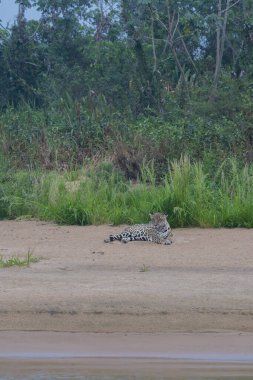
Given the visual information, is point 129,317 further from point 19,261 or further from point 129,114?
point 129,114

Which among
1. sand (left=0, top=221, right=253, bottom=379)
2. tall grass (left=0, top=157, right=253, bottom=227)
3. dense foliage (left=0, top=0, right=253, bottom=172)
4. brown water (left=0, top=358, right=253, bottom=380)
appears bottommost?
brown water (left=0, top=358, right=253, bottom=380)

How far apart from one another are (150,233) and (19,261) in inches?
89.5

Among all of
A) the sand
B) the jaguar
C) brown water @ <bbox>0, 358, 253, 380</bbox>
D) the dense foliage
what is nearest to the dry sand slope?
the sand

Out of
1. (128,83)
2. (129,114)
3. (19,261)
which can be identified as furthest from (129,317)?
(128,83)

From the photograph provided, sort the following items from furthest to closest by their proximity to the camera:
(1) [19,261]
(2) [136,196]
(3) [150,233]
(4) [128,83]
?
1. (4) [128,83]
2. (2) [136,196]
3. (3) [150,233]
4. (1) [19,261]

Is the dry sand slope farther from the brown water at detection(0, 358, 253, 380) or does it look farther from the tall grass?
the tall grass

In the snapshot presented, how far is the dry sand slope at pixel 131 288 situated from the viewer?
7.24 meters

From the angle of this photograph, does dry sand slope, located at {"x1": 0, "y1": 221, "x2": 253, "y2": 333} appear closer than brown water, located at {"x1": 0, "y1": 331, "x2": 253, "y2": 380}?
No

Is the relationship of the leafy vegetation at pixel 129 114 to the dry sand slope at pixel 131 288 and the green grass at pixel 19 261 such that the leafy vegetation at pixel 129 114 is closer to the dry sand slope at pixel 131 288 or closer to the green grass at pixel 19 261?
the dry sand slope at pixel 131 288

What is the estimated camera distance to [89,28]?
28219 mm

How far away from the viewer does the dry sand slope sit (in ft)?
23.7

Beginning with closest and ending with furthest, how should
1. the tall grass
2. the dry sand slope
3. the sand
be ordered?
1. the sand
2. the dry sand slope
3. the tall grass

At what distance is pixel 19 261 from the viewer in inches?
363

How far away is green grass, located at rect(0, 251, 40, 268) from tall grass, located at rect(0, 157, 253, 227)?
8.88 feet
